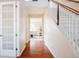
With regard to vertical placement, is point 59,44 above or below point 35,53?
above

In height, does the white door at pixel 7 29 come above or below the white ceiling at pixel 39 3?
below

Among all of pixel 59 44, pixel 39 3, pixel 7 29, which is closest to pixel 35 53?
pixel 7 29

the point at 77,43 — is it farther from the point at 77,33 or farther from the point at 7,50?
the point at 7,50

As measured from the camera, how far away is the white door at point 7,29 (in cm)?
591

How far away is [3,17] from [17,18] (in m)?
0.68

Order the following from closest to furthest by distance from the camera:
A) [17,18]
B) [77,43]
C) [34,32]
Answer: [77,43] → [17,18] → [34,32]

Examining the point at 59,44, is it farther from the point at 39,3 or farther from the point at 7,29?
the point at 39,3

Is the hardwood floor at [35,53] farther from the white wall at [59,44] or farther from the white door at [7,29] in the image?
the white door at [7,29]

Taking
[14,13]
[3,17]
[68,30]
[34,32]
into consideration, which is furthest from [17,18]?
[34,32]

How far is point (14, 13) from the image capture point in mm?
5895

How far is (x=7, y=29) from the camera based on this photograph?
237 inches

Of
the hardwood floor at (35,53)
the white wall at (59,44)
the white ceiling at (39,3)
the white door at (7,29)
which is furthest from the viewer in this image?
the white ceiling at (39,3)

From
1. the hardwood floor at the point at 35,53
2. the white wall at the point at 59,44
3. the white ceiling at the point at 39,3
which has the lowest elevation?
the hardwood floor at the point at 35,53

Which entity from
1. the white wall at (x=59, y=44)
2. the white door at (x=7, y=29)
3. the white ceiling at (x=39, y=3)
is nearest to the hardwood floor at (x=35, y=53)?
the white wall at (x=59, y=44)
